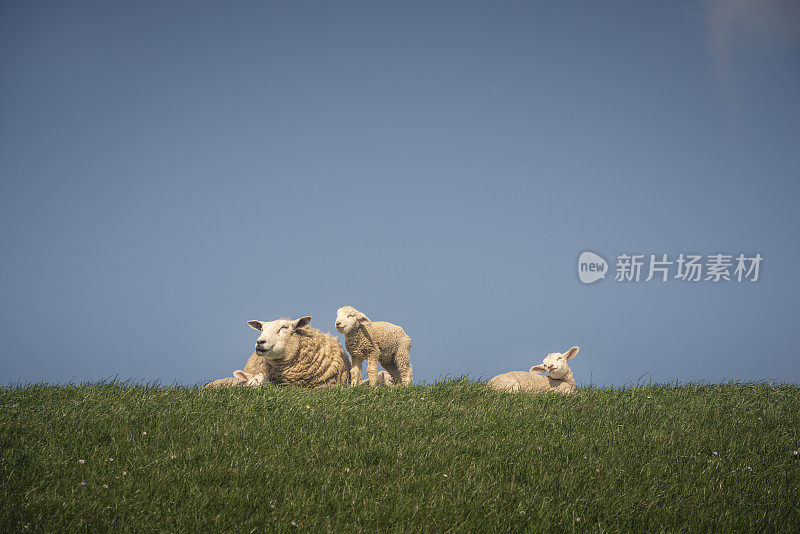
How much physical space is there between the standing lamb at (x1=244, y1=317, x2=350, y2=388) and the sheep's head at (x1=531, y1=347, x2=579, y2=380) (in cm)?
386

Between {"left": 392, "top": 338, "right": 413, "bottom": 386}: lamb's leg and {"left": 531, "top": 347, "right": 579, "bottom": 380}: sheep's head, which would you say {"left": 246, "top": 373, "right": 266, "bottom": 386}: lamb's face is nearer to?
{"left": 392, "top": 338, "right": 413, "bottom": 386}: lamb's leg

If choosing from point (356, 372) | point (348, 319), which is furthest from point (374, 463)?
point (356, 372)

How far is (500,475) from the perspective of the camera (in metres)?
6.53

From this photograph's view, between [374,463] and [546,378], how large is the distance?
5627 mm

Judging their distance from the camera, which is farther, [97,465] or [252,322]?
[252,322]

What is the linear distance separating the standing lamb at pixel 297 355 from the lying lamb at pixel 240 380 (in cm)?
14

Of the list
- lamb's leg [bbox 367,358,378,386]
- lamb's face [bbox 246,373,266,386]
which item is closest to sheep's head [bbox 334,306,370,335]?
lamb's leg [bbox 367,358,378,386]

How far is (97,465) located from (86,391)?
3.58 m

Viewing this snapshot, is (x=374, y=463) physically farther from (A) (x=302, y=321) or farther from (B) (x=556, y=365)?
(B) (x=556, y=365)

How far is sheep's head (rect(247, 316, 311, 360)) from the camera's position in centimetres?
982

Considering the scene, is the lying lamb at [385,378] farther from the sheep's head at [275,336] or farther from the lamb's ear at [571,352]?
the lamb's ear at [571,352]

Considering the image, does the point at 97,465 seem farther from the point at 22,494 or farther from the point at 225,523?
the point at 225,523

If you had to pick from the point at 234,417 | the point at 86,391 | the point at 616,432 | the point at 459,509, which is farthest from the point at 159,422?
the point at 616,432

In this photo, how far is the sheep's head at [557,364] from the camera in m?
11.0
